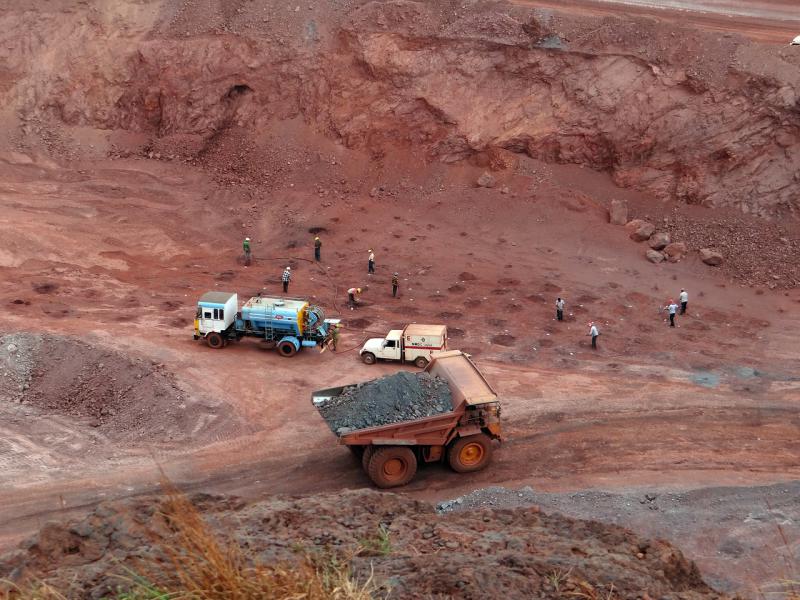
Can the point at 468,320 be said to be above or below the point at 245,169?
below

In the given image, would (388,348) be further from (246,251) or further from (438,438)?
(246,251)

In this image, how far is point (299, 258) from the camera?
31.9 metres

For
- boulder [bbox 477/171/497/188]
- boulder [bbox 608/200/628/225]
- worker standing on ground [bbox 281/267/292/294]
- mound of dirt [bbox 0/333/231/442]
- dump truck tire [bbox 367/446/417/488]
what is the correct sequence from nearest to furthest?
dump truck tire [bbox 367/446/417/488]
mound of dirt [bbox 0/333/231/442]
worker standing on ground [bbox 281/267/292/294]
boulder [bbox 608/200/628/225]
boulder [bbox 477/171/497/188]

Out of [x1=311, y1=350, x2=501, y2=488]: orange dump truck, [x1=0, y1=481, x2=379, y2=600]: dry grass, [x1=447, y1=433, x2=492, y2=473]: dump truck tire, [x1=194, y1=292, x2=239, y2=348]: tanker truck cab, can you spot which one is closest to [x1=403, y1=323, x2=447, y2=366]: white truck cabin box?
[x1=311, y1=350, x2=501, y2=488]: orange dump truck

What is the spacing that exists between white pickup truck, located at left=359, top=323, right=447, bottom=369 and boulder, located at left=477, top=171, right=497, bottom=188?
1342 cm

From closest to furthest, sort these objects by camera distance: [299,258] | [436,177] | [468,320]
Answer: [468,320] → [299,258] → [436,177]

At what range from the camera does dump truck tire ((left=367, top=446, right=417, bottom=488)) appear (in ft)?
56.0

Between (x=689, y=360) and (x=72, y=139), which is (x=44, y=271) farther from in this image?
(x=689, y=360)

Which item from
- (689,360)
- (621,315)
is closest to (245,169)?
(621,315)

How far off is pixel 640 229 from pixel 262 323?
662 inches

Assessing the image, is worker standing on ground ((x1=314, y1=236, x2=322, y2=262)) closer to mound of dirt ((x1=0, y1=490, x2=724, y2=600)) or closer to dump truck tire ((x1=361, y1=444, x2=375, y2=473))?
dump truck tire ((x1=361, y1=444, x2=375, y2=473))

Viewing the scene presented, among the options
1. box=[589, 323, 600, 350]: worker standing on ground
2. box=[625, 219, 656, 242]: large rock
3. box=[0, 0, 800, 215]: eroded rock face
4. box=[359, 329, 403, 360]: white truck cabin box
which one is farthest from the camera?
box=[0, 0, 800, 215]: eroded rock face

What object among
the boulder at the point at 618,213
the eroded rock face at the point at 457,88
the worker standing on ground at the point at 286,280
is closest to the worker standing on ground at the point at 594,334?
the boulder at the point at 618,213

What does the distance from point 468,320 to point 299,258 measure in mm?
8282
